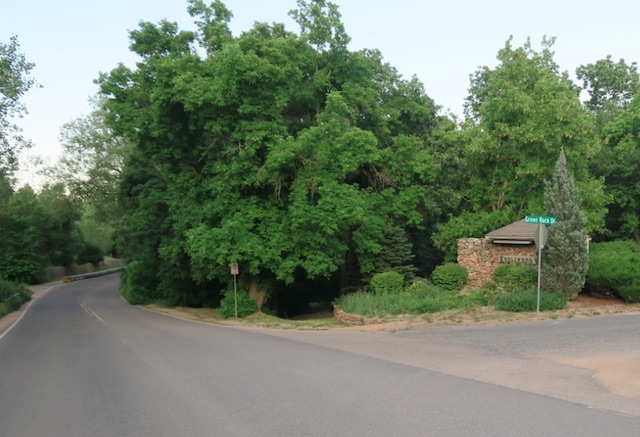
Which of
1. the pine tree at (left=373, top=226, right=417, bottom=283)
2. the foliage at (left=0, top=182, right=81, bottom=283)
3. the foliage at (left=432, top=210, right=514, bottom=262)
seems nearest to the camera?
the foliage at (left=432, top=210, right=514, bottom=262)

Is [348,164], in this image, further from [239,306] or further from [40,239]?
[40,239]

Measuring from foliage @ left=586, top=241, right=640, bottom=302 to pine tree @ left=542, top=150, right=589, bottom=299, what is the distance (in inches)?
21.6

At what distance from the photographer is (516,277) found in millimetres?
19906

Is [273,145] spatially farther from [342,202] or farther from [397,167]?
[397,167]

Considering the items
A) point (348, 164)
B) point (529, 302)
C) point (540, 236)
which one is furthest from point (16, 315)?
point (540, 236)

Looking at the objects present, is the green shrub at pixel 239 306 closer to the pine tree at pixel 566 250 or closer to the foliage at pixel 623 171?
the pine tree at pixel 566 250

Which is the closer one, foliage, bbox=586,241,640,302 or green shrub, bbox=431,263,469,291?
foliage, bbox=586,241,640,302

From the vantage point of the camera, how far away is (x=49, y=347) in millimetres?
15695

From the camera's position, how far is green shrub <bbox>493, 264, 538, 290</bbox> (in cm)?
1958

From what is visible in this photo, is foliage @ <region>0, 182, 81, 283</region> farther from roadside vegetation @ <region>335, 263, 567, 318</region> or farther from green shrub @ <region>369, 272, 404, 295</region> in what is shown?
roadside vegetation @ <region>335, 263, 567, 318</region>

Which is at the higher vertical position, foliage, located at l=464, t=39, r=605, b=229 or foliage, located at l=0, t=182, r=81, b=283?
foliage, located at l=464, t=39, r=605, b=229

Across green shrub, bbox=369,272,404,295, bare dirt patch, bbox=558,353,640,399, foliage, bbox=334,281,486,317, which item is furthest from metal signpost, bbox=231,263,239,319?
bare dirt patch, bbox=558,353,640,399

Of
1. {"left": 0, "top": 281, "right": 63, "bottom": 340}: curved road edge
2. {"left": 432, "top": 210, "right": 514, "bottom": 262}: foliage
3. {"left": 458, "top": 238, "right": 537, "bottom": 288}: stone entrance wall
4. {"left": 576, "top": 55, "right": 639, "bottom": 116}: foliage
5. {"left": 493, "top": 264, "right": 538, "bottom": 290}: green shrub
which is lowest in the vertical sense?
{"left": 0, "top": 281, "right": 63, "bottom": 340}: curved road edge

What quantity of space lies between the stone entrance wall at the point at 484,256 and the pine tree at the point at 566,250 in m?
2.71
